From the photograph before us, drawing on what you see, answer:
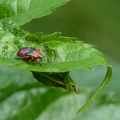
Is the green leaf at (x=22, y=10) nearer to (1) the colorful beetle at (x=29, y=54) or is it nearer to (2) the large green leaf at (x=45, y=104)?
(1) the colorful beetle at (x=29, y=54)

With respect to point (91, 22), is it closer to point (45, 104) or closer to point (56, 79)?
A: point (45, 104)

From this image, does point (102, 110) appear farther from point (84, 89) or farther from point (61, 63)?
point (61, 63)

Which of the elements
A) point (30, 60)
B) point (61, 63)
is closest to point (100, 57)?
point (61, 63)

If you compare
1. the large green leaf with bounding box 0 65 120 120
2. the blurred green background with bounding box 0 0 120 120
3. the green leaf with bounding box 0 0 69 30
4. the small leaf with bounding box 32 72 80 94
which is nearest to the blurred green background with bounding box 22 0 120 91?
the blurred green background with bounding box 0 0 120 120

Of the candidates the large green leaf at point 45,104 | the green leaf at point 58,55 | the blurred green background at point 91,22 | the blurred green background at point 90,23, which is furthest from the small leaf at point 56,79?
the blurred green background at point 91,22

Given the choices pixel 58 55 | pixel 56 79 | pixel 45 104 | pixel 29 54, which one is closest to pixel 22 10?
pixel 29 54

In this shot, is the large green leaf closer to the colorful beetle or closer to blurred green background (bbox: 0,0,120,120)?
the colorful beetle

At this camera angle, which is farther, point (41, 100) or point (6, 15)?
point (41, 100)
